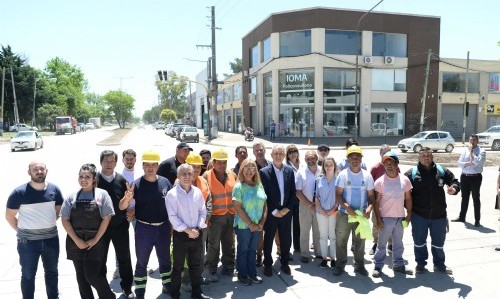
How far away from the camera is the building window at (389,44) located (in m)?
36.2

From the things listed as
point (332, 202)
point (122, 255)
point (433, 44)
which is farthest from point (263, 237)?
point (433, 44)

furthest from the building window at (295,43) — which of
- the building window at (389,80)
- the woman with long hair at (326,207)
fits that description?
the woman with long hair at (326,207)

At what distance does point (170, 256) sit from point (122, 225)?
2.37 feet

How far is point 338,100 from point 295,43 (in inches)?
267

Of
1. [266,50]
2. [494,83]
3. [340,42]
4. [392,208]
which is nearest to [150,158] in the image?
[392,208]

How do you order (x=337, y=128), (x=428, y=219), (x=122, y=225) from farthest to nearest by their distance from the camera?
(x=337, y=128)
(x=428, y=219)
(x=122, y=225)

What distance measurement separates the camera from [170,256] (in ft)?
15.5

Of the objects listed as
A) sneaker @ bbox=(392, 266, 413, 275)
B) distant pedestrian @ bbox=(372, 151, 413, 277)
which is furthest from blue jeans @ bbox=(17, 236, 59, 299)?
sneaker @ bbox=(392, 266, 413, 275)

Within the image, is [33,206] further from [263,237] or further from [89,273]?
[263,237]

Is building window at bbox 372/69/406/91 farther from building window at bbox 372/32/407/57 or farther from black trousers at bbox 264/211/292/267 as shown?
black trousers at bbox 264/211/292/267

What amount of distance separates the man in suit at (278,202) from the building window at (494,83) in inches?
1706

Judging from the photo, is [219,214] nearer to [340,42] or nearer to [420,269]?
[420,269]

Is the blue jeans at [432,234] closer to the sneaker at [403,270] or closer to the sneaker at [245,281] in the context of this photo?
the sneaker at [403,270]

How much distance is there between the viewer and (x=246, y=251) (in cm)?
506
